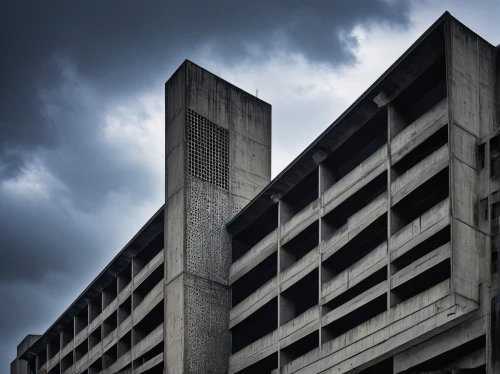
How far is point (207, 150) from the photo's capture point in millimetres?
73312

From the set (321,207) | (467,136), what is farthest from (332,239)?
(467,136)

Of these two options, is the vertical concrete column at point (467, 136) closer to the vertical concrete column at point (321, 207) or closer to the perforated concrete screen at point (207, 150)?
the vertical concrete column at point (321, 207)

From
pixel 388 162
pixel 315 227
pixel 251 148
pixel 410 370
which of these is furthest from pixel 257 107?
pixel 410 370

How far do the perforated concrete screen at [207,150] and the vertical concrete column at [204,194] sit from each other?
7 cm

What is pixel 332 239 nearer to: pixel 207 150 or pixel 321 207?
pixel 321 207

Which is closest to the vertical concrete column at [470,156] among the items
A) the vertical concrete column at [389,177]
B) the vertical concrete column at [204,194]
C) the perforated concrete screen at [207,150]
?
the vertical concrete column at [389,177]

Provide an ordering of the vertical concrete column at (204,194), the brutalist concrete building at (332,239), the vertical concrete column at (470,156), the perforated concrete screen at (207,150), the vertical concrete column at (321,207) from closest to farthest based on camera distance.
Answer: the vertical concrete column at (470,156) → the brutalist concrete building at (332,239) → the vertical concrete column at (321,207) → the vertical concrete column at (204,194) → the perforated concrete screen at (207,150)

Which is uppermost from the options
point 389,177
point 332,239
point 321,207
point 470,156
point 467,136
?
point 467,136

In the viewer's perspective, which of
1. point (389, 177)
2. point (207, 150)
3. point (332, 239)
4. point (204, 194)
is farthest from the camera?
point (207, 150)

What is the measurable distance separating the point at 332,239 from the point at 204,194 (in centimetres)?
1415

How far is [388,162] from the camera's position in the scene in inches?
2224

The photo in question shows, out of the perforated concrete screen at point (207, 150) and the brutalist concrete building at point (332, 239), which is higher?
the perforated concrete screen at point (207, 150)

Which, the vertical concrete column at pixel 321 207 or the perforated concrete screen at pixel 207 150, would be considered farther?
the perforated concrete screen at pixel 207 150

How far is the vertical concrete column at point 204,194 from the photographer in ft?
226
